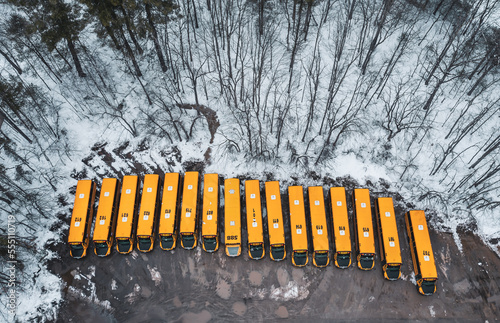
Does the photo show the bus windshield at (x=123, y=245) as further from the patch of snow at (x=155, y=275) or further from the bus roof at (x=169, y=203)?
the bus roof at (x=169, y=203)

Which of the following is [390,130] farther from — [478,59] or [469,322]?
[469,322]

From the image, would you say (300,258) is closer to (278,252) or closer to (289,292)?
(278,252)

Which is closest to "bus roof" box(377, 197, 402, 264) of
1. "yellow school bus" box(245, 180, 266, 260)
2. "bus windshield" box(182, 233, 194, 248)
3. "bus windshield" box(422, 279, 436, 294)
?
"bus windshield" box(422, 279, 436, 294)

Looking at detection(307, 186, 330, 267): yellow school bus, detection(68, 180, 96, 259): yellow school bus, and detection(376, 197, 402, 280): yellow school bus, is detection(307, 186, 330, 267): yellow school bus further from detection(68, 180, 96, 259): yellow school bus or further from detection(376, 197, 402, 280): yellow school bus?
detection(68, 180, 96, 259): yellow school bus

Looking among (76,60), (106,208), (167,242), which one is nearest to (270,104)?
(167,242)

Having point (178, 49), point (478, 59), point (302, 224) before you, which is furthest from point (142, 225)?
point (478, 59)

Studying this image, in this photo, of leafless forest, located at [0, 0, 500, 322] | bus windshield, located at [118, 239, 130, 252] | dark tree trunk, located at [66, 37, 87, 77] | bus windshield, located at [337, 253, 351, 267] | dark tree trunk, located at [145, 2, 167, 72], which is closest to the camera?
bus windshield, located at [337, 253, 351, 267]
